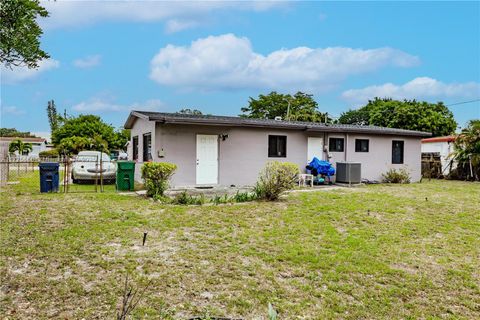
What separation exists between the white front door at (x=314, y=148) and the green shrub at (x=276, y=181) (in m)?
5.63

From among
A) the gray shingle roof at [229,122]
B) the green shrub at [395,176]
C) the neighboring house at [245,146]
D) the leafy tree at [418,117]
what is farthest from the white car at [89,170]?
the leafy tree at [418,117]

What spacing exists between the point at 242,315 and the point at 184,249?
6.94 feet

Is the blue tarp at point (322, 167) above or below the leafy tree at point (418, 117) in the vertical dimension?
below

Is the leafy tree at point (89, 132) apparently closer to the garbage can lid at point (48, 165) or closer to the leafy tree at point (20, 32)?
the garbage can lid at point (48, 165)

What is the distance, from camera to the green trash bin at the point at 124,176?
37.5ft

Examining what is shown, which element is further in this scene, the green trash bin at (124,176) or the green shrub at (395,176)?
the green shrub at (395,176)

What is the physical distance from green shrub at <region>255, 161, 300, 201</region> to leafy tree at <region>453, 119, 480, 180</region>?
13939mm

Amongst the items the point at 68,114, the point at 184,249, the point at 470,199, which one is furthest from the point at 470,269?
the point at 68,114

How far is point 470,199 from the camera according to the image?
10.8 m

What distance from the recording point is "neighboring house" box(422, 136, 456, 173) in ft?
65.4

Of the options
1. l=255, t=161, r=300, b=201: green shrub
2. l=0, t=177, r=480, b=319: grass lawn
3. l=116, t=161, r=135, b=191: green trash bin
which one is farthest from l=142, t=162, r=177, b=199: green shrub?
l=255, t=161, r=300, b=201: green shrub

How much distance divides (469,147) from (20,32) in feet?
69.7

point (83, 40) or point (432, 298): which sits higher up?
point (83, 40)

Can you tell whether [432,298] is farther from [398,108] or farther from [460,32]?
[398,108]
